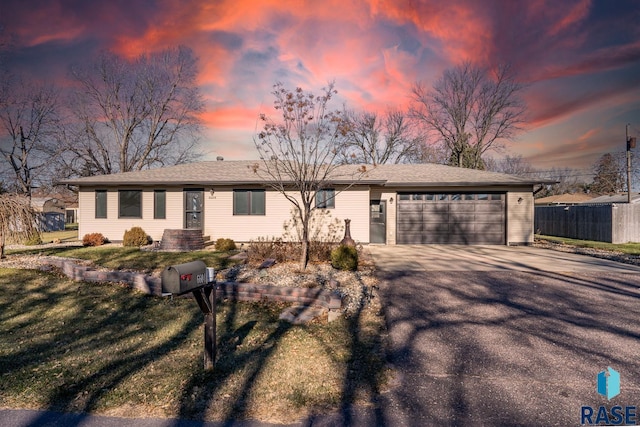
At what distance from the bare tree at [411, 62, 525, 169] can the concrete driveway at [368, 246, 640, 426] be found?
24.0 meters

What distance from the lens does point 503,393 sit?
2654 millimetres

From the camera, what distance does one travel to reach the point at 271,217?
13.0 m

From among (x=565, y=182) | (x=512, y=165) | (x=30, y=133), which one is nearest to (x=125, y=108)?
(x=30, y=133)

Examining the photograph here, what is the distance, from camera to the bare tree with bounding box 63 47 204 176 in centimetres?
2552

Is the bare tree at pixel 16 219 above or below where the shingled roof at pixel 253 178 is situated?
below

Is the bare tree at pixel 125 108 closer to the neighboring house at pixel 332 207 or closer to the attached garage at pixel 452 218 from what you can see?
the neighboring house at pixel 332 207

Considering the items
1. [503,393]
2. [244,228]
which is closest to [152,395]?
[503,393]

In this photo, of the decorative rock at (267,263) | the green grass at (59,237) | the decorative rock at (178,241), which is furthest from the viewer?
the green grass at (59,237)

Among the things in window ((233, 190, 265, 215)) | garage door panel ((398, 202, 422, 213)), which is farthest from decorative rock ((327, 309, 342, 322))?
garage door panel ((398, 202, 422, 213))

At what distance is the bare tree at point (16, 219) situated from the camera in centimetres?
813

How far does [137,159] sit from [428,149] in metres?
29.0

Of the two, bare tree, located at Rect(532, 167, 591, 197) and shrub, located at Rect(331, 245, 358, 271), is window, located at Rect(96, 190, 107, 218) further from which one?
bare tree, located at Rect(532, 167, 591, 197)

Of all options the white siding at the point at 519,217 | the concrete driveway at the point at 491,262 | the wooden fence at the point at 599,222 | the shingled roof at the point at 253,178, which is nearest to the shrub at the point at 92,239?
the shingled roof at the point at 253,178

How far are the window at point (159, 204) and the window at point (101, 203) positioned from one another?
2.27m
